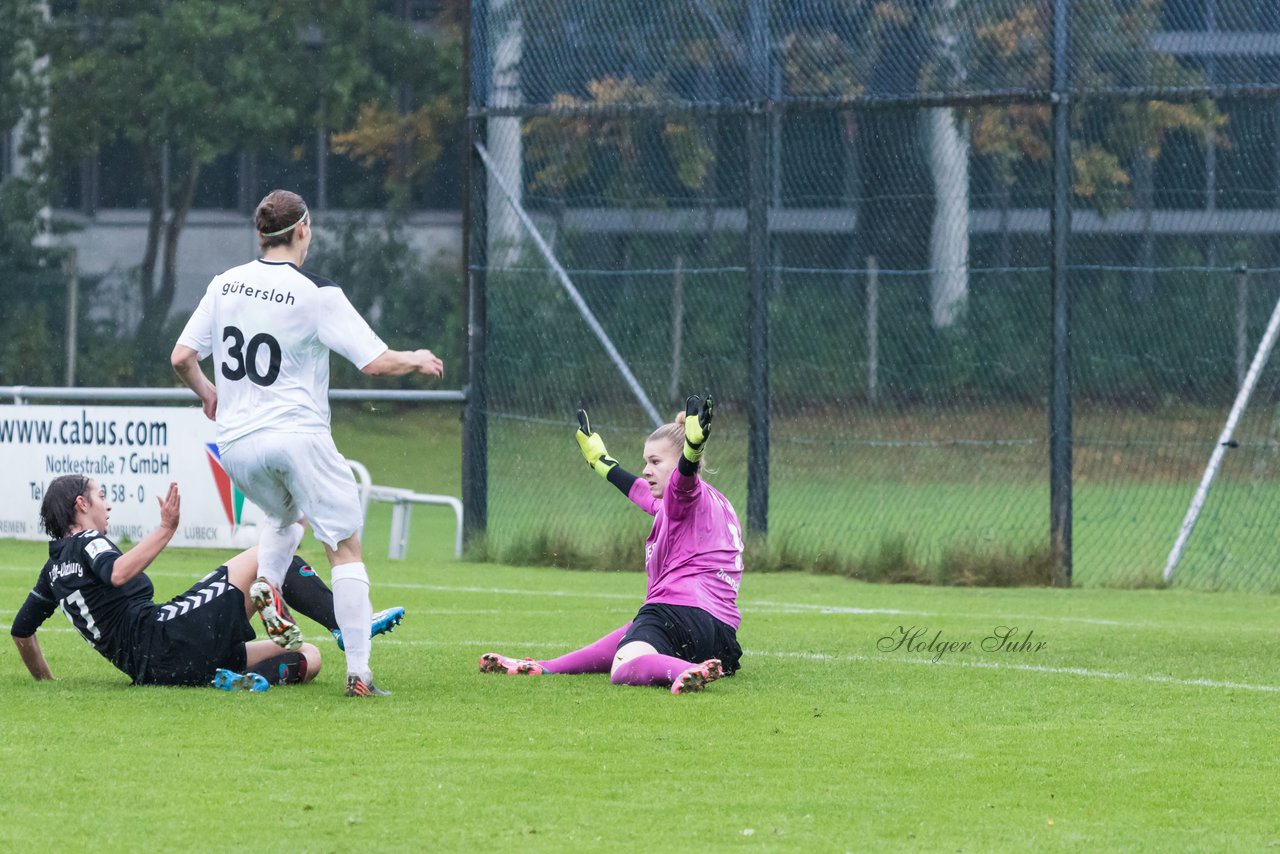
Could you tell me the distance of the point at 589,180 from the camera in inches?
634

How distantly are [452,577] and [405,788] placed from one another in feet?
25.3

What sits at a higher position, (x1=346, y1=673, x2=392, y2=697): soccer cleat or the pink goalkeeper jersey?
the pink goalkeeper jersey

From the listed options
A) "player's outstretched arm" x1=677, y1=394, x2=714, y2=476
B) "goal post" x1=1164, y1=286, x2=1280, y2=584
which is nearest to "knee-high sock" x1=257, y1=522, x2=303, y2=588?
"player's outstretched arm" x1=677, y1=394, x2=714, y2=476

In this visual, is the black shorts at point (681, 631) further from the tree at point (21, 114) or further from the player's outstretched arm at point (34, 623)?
the tree at point (21, 114)

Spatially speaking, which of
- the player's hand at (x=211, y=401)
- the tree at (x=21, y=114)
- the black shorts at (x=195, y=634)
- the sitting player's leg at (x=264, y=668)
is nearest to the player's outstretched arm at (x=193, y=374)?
the player's hand at (x=211, y=401)

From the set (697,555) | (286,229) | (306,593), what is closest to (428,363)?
(286,229)

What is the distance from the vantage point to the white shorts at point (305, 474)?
6.95 meters

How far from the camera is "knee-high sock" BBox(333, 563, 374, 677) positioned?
23.2 feet

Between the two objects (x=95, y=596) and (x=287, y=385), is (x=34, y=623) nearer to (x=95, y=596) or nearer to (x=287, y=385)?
(x=95, y=596)

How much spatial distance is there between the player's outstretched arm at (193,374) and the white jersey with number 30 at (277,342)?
0.12 metres

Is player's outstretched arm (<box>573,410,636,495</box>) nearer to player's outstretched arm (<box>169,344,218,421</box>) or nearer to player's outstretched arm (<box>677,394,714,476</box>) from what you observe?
player's outstretched arm (<box>677,394,714,476</box>)

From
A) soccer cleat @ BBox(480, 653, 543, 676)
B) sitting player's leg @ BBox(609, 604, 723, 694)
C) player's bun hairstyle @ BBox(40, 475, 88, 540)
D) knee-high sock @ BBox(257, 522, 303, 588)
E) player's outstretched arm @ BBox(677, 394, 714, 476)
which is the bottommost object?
soccer cleat @ BBox(480, 653, 543, 676)

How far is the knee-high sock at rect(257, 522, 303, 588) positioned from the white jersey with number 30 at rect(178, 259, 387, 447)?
0.41 metres

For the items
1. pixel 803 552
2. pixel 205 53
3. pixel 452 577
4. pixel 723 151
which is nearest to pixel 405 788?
pixel 452 577
